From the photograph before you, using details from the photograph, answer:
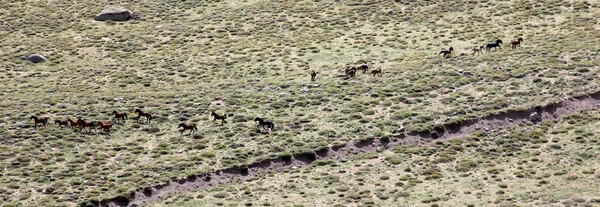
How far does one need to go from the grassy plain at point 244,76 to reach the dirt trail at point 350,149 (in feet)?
1.66

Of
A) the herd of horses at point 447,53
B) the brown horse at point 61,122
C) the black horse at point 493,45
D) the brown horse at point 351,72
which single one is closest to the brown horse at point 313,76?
the herd of horses at point 447,53

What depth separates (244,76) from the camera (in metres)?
52.2

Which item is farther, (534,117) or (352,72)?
(352,72)

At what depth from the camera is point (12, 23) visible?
2522 inches

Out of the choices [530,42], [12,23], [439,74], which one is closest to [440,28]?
[530,42]

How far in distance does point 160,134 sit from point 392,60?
1575cm

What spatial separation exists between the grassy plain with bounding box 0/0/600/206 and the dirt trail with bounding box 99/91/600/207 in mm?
507

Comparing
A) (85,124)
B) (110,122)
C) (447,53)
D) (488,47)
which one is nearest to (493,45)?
(488,47)

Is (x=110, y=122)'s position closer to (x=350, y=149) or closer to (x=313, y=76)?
(x=313, y=76)

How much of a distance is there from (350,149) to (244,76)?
13.5 m

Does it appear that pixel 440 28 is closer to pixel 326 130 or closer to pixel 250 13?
pixel 250 13

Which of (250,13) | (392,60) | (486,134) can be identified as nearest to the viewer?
(486,134)

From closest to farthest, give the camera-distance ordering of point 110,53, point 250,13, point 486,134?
point 486,134
point 110,53
point 250,13

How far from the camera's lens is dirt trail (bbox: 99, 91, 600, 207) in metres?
36.8
